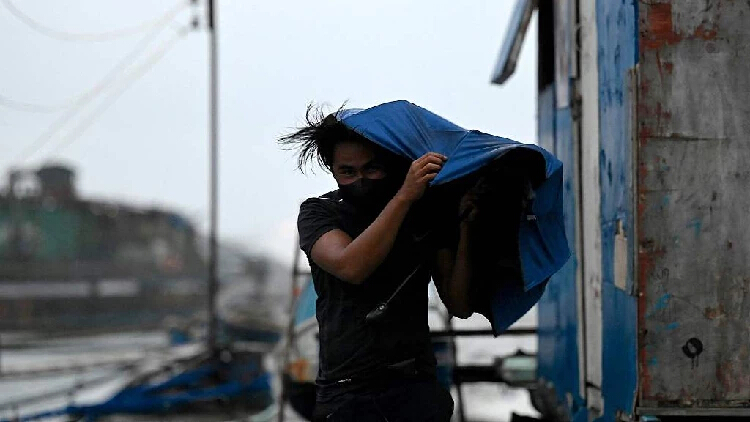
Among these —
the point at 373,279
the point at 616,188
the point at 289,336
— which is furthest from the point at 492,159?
the point at 289,336

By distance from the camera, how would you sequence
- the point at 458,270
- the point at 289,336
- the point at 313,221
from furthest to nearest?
the point at 289,336, the point at 458,270, the point at 313,221

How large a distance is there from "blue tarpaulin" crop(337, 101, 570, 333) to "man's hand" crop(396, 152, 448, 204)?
0.08m

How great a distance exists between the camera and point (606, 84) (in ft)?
16.0

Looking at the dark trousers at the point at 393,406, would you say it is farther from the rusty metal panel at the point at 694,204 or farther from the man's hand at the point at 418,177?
the rusty metal panel at the point at 694,204

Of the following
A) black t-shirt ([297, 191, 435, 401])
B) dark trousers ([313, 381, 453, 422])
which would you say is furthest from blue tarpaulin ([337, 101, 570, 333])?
dark trousers ([313, 381, 453, 422])

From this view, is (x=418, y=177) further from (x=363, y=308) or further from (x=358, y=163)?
(x=363, y=308)

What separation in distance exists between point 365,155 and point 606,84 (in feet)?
6.13

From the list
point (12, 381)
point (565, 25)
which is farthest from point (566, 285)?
point (12, 381)

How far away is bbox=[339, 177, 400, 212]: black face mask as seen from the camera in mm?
3352

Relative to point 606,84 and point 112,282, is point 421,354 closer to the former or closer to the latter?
point 606,84

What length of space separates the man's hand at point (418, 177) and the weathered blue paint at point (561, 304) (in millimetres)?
2798

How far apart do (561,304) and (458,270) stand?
3.33m

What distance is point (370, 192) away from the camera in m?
3.35

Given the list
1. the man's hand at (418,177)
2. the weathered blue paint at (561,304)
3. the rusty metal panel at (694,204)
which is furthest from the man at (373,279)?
the weathered blue paint at (561,304)
